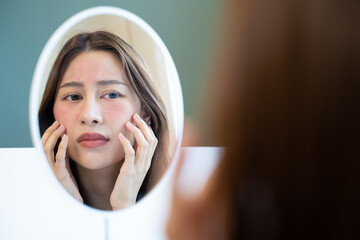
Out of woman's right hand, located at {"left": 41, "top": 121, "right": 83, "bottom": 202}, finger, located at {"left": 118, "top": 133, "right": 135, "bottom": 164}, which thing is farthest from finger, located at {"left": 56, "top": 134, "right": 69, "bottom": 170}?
finger, located at {"left": 118, "top": 133, "right": 135, "bottom": 164}

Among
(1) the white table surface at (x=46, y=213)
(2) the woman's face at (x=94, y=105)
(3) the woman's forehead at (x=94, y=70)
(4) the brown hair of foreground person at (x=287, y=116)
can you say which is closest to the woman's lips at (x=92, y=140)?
(2) the woman's face at (x=94, y=105)

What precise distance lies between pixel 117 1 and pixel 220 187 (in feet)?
2.42

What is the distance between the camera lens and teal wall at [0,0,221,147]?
2.93 feet

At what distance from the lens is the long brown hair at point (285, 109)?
0.23 m

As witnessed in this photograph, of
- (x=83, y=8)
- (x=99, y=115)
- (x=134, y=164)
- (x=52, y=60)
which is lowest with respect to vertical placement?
(x=134, y=164)

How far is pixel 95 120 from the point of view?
0.78 m

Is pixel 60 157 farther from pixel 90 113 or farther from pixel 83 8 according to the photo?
pixel 83 8

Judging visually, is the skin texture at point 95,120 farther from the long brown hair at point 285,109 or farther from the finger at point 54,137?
the long brown hair at point 285,109

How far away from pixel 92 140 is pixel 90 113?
0.19ft

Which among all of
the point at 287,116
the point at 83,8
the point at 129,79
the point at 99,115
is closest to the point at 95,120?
the point at 99,115

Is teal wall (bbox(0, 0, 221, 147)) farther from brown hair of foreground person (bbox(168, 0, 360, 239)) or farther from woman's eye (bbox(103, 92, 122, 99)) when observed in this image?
brown hair of foreground person (bbox(168, 0, 360, 239))

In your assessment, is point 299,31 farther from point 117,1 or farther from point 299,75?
point 117,1

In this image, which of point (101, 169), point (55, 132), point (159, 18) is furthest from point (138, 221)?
point (159, 18)

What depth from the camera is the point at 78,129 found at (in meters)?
0.78
